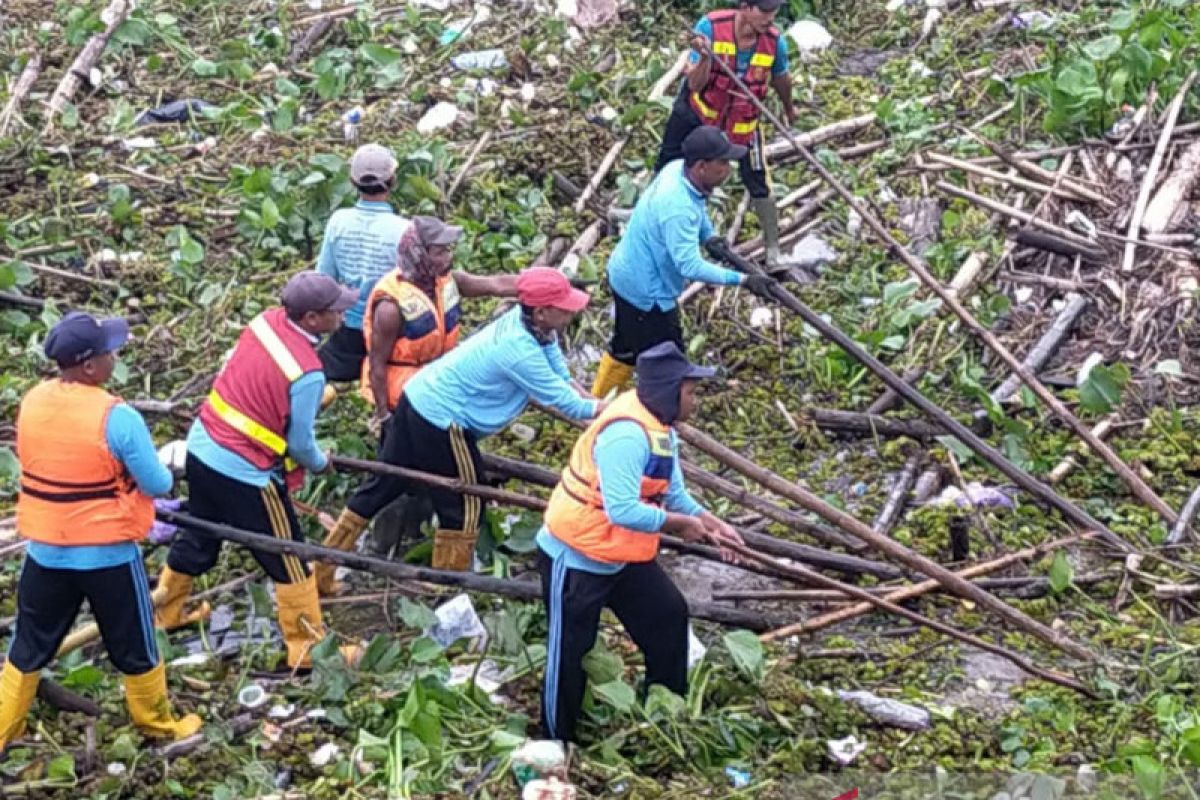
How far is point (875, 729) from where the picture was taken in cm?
547

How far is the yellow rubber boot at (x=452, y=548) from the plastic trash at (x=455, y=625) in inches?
12.1

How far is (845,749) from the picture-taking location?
5.29 m

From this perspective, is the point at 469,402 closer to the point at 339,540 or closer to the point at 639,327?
the point at 339,540

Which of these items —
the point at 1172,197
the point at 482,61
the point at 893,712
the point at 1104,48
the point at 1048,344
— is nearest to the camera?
the point at 893,712

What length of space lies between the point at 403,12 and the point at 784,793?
802 cm

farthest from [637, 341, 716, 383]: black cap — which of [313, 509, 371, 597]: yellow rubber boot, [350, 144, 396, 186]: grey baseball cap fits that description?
[350, 144, 396, 186]: grey baseball cap

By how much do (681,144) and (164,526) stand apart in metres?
3.56

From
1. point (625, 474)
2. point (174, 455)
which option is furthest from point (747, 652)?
point (174, 455)

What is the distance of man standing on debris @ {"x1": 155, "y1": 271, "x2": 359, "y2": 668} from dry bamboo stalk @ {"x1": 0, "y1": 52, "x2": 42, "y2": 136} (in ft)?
17.7

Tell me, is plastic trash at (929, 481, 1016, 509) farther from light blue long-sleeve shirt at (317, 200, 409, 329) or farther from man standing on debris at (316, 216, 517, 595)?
light blue long-sleeve shirt at (317, 200, 409, 329)

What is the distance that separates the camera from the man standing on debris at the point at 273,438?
5.44 m

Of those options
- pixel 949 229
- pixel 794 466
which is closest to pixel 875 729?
pixel 794 466

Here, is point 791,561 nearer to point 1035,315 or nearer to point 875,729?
point 875,729

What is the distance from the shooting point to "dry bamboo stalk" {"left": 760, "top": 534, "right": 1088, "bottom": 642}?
19.5 feet
